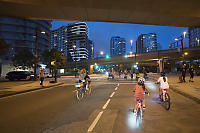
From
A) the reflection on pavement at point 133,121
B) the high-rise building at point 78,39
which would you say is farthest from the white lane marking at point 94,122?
the high-rise building at point 78,39

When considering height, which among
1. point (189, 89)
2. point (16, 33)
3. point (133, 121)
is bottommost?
point (133, 121)

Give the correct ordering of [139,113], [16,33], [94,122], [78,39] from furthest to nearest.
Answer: [78,39]
[16,33]
[139,113]
[94,122]

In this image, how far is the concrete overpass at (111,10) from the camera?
11.6 meters

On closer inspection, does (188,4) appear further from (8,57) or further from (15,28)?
(15,28)

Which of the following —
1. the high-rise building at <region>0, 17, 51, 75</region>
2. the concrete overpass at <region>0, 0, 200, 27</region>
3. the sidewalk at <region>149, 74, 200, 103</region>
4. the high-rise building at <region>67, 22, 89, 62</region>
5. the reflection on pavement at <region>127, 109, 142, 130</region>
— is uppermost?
the high-rise building at <region>67, 22, 89, 62</region>

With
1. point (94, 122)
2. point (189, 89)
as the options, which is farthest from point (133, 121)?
point (189, 89)

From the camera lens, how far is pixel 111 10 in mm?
13227

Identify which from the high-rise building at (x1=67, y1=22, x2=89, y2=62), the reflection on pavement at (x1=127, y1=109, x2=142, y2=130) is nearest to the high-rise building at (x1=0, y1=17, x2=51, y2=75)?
the reflection on pavement at (x1=127, y1=109, x2=142, y2=130)

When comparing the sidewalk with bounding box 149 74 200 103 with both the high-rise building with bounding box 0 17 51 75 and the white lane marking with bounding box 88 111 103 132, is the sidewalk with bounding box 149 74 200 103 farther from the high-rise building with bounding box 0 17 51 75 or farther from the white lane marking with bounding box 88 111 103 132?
the high-rise building with bounding box 0 17 51 75

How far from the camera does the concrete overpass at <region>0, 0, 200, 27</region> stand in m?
11.6

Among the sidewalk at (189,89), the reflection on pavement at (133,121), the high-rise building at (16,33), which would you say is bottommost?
the reflection on pavement at (133,121)

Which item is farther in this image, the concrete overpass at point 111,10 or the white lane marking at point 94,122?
the concrete overpass at point 111,10

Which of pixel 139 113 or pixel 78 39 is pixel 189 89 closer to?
pixel 139 113

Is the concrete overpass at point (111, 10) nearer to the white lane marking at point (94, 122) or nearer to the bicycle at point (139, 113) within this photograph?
the bicycle at point (139, 113)
